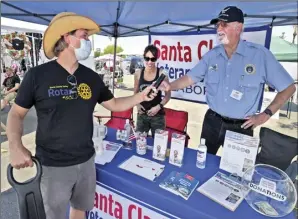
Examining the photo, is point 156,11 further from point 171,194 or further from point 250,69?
point 171,194

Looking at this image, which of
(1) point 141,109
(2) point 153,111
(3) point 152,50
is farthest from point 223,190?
(3) point 152,50

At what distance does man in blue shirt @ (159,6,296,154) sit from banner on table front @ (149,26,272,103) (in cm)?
132

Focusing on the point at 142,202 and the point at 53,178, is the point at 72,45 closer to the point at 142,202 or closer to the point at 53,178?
the point at 53,178

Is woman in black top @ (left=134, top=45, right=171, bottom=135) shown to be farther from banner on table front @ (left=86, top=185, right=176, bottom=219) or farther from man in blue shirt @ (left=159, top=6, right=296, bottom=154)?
banner on table front @ (left=86, top=185, right=176, bottom=219)

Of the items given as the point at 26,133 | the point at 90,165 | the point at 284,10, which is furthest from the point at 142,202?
the point at 26,133

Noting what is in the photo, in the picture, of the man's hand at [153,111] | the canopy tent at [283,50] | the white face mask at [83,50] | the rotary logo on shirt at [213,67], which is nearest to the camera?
the white face mask at [83,50]

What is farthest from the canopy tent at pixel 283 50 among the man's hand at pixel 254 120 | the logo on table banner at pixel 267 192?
the logo on table banner at pixel 267 192

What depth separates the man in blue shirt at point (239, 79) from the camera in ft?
5.61

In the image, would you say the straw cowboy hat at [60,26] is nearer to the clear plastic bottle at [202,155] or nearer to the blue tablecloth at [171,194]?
the blue tablecloth at [171,194]

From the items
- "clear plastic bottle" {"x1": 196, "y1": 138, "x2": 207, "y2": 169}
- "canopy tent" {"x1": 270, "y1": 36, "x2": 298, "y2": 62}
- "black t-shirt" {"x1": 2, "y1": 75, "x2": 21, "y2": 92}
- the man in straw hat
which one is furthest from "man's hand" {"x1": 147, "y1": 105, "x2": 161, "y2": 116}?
"canopy tent" {"x1": 270, "y1": 36, "x2": 298, "y2": 62}

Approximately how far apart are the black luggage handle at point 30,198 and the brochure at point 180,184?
62 centimetres

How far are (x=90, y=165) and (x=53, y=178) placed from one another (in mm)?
217

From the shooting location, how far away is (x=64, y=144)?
1.20m

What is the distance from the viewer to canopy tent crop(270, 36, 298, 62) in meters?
6.53
